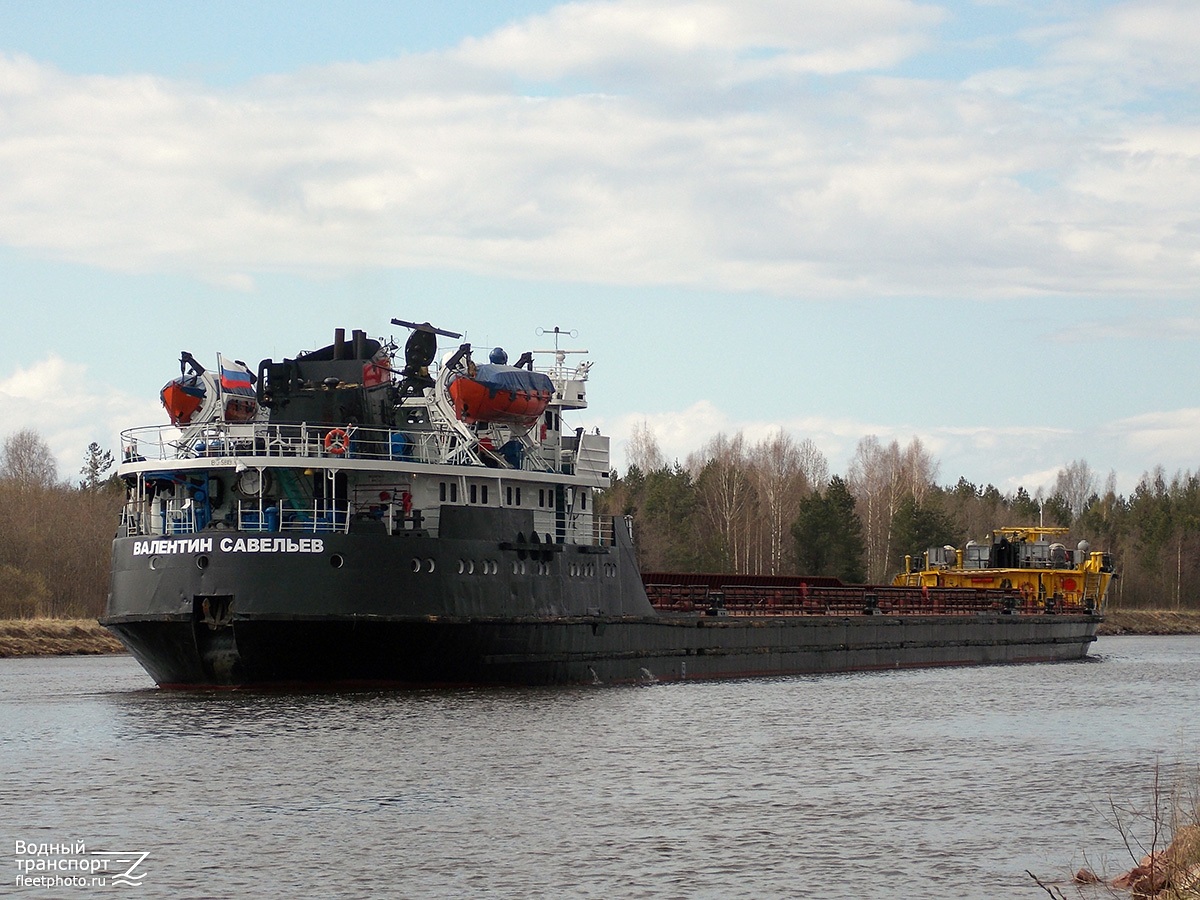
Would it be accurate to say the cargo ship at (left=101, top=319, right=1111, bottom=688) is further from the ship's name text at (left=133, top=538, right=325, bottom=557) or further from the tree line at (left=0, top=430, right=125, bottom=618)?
the tree line at (left=0, top=430, right=125, bottom=618)

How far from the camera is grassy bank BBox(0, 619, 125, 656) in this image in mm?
52906

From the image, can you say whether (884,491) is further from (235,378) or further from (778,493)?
(235,378)

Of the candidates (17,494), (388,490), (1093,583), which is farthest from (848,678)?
(17,494)

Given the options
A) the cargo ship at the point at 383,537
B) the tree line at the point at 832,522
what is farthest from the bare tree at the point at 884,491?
the cargo ship at the point at 383,537

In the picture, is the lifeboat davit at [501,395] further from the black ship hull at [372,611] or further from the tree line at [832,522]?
the tree line at [832,522]

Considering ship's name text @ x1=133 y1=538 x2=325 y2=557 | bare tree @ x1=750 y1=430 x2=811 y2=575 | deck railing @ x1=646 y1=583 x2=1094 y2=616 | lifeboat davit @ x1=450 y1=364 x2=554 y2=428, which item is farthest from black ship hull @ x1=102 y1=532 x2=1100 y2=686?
bare tree @ x1=750 y1=430 x2=811 y2=575

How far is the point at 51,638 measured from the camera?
54625 millimetres

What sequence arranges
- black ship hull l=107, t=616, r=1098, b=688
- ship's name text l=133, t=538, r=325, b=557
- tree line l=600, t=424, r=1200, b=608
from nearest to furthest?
ship's name text l=133, t=538, r=325, b=557
black ship hull l=107, t=616, r=1098, b=688
tree line l=600, t=424, r=1200, b=608

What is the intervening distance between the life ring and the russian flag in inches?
130

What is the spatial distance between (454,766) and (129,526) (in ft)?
42.0

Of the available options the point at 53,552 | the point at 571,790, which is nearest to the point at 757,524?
the point at 53,552

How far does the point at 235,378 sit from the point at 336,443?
371cm

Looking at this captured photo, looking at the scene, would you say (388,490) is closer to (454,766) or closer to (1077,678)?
(454,766)

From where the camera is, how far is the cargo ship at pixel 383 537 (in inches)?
1105
